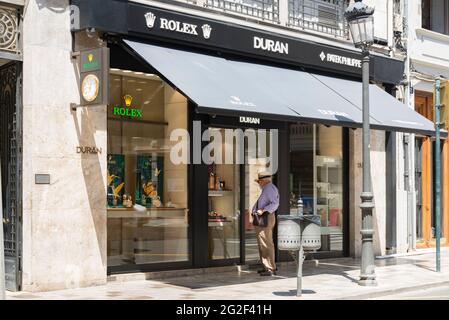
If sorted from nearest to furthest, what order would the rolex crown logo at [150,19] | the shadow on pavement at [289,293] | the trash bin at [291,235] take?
1. the trash bin at [291,235]
2. the shadow on pavement at [289,293]
3. the rolex crown logo at [150,19]

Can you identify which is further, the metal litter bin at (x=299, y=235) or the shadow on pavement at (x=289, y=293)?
the shadow on pavement at (x=289, y=293)

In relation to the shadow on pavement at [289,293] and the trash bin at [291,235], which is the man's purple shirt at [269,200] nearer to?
the shadow on pavement at [289,293]

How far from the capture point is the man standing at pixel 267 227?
13570 mm

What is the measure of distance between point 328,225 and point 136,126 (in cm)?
582

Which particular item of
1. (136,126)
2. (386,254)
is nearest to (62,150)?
(136,126)

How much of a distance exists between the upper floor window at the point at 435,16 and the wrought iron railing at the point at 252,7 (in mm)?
6947

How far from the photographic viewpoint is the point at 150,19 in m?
12.2

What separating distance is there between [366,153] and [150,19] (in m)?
4.32

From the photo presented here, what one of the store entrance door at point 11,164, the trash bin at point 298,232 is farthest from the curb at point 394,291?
the store entrance door at point 11,164

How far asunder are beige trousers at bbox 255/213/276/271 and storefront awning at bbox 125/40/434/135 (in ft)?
7.56

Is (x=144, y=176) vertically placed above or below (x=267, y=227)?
above

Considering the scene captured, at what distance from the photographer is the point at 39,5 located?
1124cm

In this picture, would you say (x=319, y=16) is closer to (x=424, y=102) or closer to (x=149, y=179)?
(x=424, y=102)

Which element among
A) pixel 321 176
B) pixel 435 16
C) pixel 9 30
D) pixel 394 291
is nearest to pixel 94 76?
pixel 9 30
